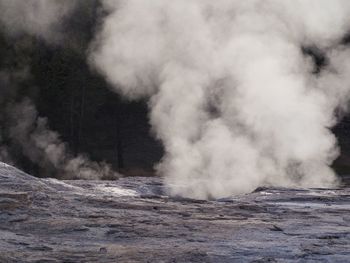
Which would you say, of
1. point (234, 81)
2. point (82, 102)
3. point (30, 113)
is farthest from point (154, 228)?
point (82, 102)

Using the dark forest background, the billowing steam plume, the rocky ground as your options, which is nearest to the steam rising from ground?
the dark forest background

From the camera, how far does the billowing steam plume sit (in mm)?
20734

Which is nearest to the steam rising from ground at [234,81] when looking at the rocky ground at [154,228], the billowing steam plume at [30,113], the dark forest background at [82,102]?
the dark forest background at [82,102]

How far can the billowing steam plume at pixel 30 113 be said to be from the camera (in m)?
20.7

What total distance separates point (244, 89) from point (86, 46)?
7.56m

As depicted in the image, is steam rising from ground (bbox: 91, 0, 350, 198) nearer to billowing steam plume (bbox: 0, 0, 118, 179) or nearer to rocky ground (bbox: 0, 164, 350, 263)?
billowing steam plume (bbox: 0, 0, 118, 179)

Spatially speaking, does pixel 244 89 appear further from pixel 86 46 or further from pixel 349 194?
pixel 86 46

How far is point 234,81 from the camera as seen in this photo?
1628 cm

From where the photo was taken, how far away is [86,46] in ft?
70.2

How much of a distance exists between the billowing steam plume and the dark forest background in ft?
0.78

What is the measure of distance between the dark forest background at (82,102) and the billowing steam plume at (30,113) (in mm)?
238

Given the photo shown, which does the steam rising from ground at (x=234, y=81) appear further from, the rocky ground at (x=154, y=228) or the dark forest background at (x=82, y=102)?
the rocky ground at (x=154, y=228)

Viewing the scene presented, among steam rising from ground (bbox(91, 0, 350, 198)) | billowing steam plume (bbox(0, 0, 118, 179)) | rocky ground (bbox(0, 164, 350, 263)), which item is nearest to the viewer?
rocky ground (bbox(0, 164, 350, 263))

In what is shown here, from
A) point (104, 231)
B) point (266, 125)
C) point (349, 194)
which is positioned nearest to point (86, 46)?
point (266, 125)
